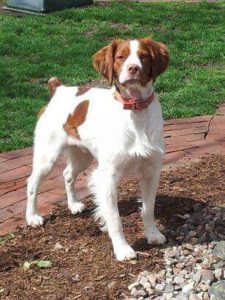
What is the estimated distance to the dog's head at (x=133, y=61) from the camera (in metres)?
3.92

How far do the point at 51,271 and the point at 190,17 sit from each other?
806 centimetres

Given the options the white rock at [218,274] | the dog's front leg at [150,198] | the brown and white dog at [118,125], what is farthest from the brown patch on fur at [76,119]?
the white rock at [218,274]

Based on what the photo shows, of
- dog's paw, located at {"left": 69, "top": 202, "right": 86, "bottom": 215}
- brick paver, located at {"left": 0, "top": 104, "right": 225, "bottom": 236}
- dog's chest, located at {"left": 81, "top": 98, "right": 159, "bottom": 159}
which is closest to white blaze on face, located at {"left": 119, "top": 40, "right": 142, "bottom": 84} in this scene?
dog's chest, located at {"left": 81, "top": 98, "right": 159, "bottom": 159}

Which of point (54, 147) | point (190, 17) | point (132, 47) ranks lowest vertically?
point (190, 17)

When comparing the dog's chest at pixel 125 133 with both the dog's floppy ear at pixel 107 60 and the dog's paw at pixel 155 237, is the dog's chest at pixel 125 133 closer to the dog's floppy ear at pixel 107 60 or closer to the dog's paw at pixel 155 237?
the dog's floppy ear at pixel 107 60

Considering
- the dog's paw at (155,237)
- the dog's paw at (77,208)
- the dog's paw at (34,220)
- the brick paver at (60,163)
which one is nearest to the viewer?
the dog's paw at (155,237)

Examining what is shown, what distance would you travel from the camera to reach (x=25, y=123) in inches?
274

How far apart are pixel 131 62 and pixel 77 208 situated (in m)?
1.45

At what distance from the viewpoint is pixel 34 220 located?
15.9 feet

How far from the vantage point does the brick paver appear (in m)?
5.17

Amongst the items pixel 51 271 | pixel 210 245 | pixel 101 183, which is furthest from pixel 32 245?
pixel 210 245

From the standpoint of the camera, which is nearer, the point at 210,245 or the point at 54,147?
the point at 210,245

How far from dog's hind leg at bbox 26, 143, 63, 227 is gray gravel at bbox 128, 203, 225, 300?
0.94m

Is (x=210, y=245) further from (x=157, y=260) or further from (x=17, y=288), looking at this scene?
(x=17, y=288)
